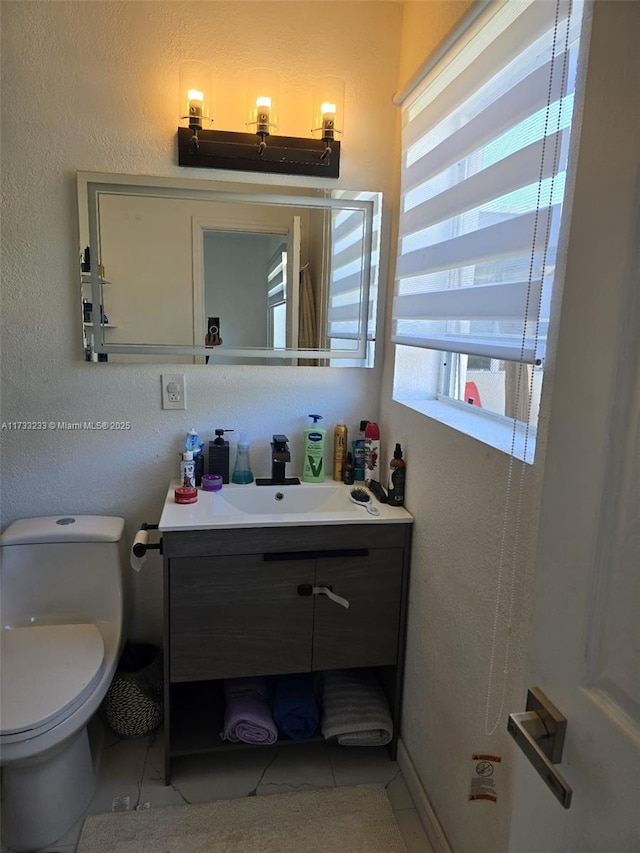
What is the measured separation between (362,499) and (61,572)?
1.00 meters

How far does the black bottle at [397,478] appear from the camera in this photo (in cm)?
172

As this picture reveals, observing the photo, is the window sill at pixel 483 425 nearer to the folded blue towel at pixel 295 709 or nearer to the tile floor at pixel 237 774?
the folded blue towel at pixel 295 709

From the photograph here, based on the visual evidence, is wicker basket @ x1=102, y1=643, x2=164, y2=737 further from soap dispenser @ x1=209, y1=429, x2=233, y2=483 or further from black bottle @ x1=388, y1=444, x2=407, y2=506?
black bottle @ x1=388, y1=444, x2=407, y2=506

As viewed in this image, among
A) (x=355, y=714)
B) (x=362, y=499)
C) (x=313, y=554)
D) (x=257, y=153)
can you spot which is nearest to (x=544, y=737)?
(x=313, y=554)

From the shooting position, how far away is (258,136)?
1.73 m

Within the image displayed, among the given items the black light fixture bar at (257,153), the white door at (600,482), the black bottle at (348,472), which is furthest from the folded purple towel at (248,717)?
the black light fixture bar at (257,153)

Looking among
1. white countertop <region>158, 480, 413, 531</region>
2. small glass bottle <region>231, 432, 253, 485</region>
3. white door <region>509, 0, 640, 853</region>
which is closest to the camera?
white door <region>509, 0, 640, 853</region>

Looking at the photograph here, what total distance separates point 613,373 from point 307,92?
5.41ft

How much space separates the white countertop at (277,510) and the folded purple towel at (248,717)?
1.94ft

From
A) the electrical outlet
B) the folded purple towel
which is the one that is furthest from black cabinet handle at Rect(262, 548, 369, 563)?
the electrical outlet

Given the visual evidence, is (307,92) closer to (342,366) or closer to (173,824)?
(342,366)

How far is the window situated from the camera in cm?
102

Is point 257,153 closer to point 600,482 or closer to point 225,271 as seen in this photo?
point 225,271

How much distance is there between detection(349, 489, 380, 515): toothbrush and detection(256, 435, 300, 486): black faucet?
0.71ft
